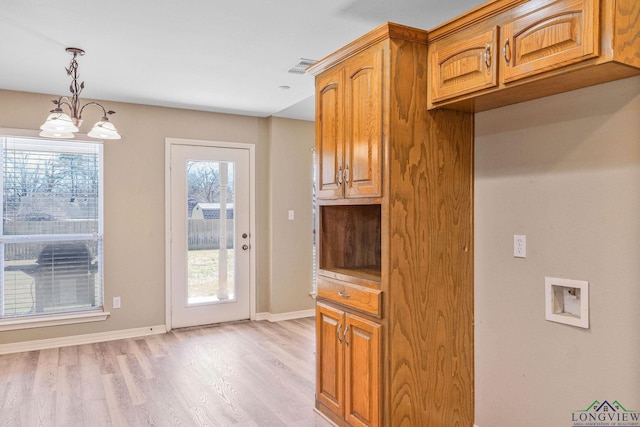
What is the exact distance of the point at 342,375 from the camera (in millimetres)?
2568

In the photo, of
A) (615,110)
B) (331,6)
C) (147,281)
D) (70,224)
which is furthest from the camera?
(147,281)

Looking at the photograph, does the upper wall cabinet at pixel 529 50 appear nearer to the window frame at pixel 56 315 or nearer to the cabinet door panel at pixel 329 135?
the cabinet door panel at pixel 329 135

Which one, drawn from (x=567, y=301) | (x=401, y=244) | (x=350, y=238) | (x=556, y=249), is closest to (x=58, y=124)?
(x=350, y=238)

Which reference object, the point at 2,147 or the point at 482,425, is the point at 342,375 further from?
the point at 2,147

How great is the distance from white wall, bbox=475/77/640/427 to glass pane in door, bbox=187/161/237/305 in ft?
10.6

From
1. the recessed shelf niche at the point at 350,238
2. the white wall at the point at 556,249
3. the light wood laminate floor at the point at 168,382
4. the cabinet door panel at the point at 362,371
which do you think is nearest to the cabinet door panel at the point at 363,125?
the recessed shelf niche at the point at 350,238

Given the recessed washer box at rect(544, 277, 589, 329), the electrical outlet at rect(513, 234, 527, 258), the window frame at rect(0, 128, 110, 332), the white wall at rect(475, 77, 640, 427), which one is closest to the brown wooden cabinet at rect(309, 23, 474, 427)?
the white wall at rect(475, 77, 640, 427)

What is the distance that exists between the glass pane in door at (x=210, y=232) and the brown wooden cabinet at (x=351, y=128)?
8.10ft

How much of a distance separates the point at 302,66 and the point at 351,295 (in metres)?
1.88

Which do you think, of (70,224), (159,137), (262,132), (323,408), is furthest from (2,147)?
(323,408)

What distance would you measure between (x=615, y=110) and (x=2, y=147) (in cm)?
469

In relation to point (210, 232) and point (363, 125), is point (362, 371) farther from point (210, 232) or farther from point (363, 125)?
point (210, 232)

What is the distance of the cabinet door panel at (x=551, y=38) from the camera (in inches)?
62.1

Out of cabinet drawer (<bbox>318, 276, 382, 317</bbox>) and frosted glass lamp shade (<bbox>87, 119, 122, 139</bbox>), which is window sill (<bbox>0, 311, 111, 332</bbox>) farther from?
cabinet drawer (<bbox>318, 276, 382, 317</bbox>)
